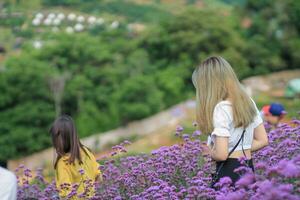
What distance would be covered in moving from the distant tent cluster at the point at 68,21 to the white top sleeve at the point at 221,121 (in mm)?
27258

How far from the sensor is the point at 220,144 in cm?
312

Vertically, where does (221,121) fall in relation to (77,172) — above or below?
above

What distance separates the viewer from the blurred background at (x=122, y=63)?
21.6 meters

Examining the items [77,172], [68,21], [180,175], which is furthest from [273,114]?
[68,21]

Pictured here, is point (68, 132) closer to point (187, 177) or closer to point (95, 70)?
point (187, 177)

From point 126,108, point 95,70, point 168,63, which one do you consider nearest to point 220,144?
point 126,108

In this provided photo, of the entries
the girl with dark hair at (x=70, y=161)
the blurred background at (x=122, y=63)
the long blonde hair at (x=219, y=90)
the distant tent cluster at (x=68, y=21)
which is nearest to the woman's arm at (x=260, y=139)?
the long blonde hair at (x=219, y=90)

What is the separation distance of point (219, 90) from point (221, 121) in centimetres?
14

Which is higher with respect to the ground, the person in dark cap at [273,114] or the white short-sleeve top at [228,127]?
the white short-sleeve top at [228,127]

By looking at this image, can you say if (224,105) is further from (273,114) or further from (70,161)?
(273,114)

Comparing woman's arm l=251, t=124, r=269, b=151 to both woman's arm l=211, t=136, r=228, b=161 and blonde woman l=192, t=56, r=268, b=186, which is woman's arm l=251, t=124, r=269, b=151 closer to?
blonde woman l=192, t=56, r=268, b=186

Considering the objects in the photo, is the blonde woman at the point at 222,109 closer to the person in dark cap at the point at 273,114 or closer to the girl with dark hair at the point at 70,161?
the girl with dark hair at the point at 70,161

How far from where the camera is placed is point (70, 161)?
3865 mm

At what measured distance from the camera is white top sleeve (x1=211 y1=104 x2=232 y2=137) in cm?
313
